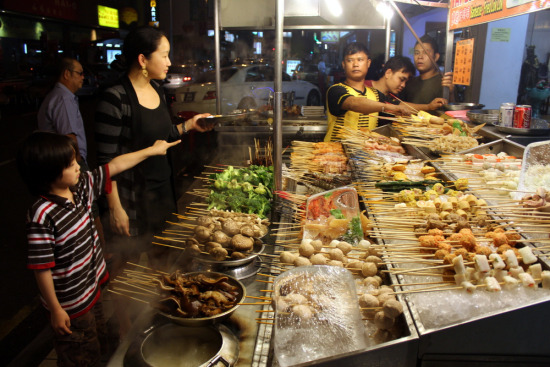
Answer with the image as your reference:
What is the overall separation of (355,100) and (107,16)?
1052 inches

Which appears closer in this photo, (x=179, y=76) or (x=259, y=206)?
(x=259, y=206)

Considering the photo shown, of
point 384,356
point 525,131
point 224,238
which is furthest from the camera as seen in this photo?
point 525,131

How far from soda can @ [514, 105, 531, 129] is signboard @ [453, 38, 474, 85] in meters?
2.30

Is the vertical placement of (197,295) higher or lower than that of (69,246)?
lower

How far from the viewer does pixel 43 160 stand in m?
2.58

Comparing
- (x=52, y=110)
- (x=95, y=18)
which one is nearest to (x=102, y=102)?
(x=52, y=110)

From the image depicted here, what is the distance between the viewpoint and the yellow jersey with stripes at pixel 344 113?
19.2 ft

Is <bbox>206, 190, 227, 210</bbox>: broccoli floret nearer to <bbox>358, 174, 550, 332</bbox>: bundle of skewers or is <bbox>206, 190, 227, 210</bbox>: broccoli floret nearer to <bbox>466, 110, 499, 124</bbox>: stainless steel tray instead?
<bbox>358, 174, 550, 332</bbox>: bundle of skewers

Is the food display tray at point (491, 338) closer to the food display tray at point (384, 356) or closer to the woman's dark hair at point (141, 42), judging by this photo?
the food display tray at point (384, 356)

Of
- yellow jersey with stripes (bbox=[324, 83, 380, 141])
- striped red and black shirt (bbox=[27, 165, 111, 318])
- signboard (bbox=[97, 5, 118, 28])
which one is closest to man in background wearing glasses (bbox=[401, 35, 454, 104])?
yellow jersey with stripes (bbox=[324, 83, 380, 141])

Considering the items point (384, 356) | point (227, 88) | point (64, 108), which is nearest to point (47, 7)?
point (227, 88)

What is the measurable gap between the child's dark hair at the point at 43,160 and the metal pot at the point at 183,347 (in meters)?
1.17

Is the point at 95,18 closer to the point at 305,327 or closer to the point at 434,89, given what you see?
the point at 434,89

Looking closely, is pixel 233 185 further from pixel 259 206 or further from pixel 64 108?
pixel 64 108
